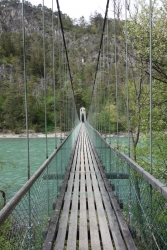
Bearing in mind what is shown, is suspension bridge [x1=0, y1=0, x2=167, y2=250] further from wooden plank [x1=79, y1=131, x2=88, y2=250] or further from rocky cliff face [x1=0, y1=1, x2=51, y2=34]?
Answer: rocky cliff face [x1=0, y1=1, x2=51, y2=34]

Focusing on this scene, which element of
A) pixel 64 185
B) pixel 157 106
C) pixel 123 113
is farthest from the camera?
pixel 123 113

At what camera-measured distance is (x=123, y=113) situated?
26.2 ft

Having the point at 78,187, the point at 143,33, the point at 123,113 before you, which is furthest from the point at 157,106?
the point at 123,113

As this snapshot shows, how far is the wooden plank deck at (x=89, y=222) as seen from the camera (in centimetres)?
170

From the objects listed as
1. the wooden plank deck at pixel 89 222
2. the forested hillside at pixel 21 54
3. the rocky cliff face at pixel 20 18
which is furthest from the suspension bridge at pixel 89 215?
the rocky cliff face at pixel 20 18

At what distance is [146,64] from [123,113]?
8.72 ft

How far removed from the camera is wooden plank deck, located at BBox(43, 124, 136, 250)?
1697 mm

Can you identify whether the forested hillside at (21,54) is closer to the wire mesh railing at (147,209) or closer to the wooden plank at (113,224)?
the wooden plank at (113,224)

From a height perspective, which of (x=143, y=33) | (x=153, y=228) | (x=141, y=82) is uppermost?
(x=143, y=33)

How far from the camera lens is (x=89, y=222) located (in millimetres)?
2129

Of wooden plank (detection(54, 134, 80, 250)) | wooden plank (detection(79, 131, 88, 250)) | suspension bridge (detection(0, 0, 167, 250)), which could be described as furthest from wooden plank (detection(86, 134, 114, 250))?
wooden plank (detection(54, 134, 80, 250))

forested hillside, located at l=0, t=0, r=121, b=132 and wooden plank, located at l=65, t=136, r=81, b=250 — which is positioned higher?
forested hillside, located at l=0, t=0, r=121, b=132

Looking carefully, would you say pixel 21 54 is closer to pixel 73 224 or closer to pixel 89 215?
pixel 89 215

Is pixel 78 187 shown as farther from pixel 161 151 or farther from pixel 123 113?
pixel 123 113
